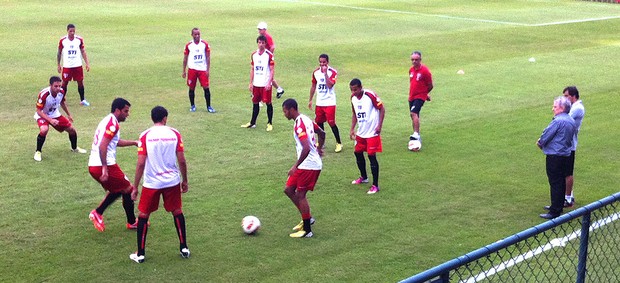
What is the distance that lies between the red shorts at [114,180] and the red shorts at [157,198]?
1073mm

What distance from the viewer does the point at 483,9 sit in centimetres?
4481

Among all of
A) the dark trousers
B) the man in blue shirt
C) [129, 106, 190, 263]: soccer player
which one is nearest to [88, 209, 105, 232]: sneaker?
[129, 106, 190, 263]: soccer player

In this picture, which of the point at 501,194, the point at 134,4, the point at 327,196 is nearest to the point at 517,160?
the point at 501,194

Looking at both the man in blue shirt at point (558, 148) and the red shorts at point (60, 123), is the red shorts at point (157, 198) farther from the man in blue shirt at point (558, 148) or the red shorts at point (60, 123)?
the man in blue shirt at point (558, 148)

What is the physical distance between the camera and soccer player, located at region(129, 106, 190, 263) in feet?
36.2

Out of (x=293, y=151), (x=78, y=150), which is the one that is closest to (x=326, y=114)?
(x=293, y=151)

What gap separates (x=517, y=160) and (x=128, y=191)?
7986mm

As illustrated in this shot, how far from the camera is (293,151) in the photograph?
17188 millimetres

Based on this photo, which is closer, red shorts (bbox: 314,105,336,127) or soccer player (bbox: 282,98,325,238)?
soccer player (bbox: 282,98,325,238)

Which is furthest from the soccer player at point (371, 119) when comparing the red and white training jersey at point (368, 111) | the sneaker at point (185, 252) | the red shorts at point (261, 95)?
the red shorts at point (261, 95)

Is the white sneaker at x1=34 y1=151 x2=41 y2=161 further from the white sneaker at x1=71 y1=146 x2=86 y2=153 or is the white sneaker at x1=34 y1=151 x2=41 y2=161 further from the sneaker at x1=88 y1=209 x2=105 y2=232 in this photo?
the sneaker at x1=88 y1=209 x2=105 y2=232

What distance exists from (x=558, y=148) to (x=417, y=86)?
494 cm

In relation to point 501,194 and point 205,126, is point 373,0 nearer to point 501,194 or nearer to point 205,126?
point 205,126

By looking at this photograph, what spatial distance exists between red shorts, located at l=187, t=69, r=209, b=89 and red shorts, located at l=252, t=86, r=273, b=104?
1789mm
